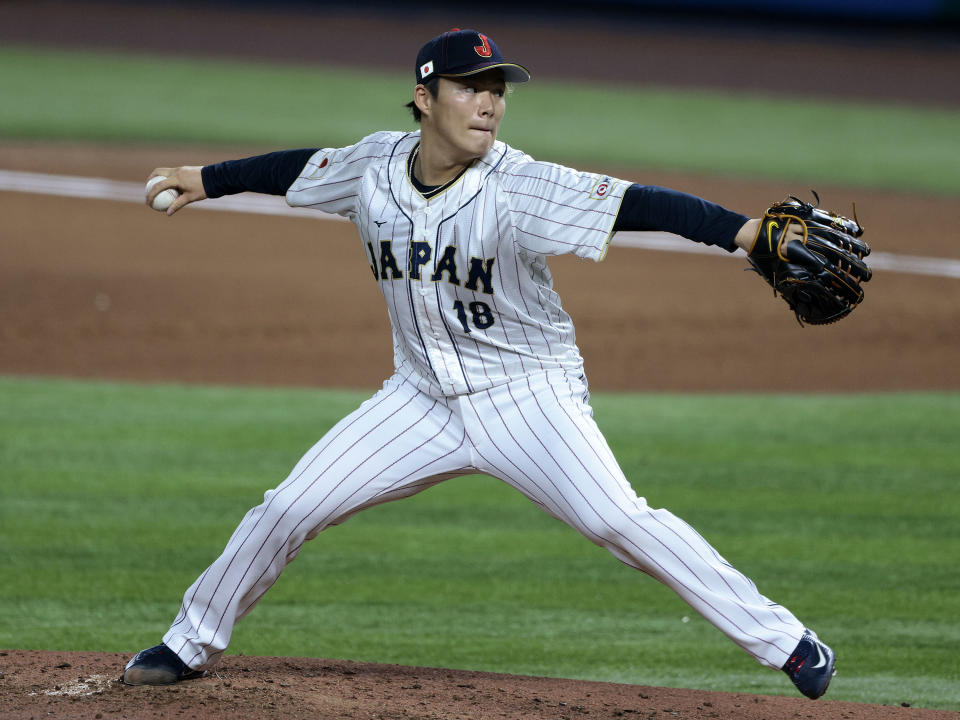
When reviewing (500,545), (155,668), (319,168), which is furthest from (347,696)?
(500,545)

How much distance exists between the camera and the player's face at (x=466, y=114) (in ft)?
11.2

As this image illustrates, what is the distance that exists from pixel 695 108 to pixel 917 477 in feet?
42.0

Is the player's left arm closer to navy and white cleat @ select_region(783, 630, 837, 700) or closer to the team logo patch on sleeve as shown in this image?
the team logo patch on sleeve

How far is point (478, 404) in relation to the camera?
3504 mm

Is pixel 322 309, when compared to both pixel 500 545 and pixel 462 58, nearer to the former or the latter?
pixel 500 545

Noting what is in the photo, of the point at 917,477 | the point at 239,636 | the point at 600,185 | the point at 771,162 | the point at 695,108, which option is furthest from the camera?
the point at 695,108

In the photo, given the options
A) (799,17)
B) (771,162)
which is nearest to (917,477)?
(771,162)

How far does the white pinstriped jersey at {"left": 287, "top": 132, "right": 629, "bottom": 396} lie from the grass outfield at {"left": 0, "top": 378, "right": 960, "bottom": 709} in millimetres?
1307

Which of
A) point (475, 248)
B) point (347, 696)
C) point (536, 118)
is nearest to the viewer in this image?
point (475, 248)

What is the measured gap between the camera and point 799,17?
2244 cm

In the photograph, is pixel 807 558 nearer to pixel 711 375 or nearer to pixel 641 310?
pixel 711 375

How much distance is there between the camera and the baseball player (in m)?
3.30

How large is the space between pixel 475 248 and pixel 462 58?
0.51 metres

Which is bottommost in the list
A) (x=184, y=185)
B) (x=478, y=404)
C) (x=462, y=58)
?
(x=478, y=404)
